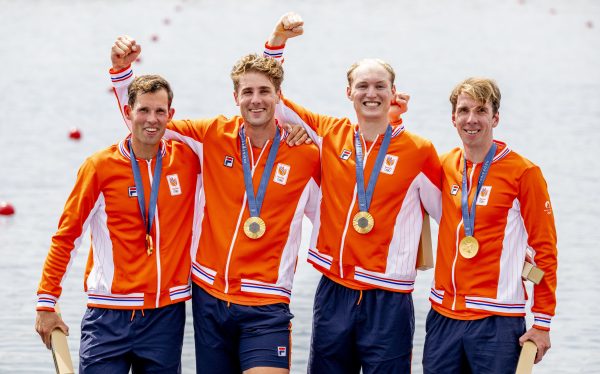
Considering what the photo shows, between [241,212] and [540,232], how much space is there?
1.32 metres

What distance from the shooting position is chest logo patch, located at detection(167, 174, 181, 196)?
469 cm

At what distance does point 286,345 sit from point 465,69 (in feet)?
48.9

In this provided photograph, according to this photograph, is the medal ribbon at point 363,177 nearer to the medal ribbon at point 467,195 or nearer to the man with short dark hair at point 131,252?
the medal ribbon at point 467,195

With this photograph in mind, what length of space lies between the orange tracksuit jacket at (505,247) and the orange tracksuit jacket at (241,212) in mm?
722

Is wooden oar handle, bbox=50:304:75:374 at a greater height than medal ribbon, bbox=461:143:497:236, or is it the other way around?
medal ribbon, bbox=461:143:497:236

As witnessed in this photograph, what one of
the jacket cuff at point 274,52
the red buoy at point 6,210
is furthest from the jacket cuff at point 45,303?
the red buoy at point 6,210

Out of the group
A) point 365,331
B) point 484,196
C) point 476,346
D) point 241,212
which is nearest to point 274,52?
point 241,212

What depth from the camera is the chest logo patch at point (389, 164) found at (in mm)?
4754

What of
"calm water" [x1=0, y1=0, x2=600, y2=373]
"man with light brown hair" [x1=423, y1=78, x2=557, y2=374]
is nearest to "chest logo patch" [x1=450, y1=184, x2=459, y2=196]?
"man with light brown hair" [x1=423, y1=78, x2=557, y2=374]

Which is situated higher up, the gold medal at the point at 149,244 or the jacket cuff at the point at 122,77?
the jacket cuff at the point at 122,77

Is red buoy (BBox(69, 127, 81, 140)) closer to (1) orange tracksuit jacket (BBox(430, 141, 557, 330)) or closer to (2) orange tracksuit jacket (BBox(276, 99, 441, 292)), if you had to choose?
(2) orange tracksuit jacket (BBox(276, 99, 441, 292))

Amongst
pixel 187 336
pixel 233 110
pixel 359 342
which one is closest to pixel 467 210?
pixel 359 342

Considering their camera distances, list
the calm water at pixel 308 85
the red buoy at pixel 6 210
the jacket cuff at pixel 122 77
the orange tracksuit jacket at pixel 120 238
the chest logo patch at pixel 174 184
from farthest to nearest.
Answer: the red buoy at pixel 6 210
the calm water at pixel 308 85
the jacket cuff at pixel 122 77
the chest logo patch at pixel 174 184
the orange tracksuit jacket at pixel 120 238

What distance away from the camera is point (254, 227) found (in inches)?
184
